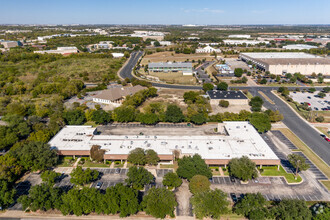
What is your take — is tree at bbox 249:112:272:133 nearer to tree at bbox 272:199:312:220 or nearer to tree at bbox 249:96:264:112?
tree at bbox 249:96:264:112

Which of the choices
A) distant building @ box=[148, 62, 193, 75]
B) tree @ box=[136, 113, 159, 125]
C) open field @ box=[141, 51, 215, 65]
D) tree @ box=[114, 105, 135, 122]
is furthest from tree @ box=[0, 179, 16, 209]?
open field @ box=[141, 51, 215, 65]

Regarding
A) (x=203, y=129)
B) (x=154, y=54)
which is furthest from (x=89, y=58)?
(x=203, y=129)

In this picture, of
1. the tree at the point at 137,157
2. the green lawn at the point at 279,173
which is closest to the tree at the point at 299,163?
the green lawn at the point at 279,173

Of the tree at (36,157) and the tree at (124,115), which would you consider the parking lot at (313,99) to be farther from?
the tree at (36,157)

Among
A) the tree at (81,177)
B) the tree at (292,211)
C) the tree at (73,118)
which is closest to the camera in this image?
the tree at (292,211)

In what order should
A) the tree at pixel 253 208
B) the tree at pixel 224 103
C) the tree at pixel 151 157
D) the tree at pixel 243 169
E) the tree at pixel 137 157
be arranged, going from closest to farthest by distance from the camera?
the tree at pixel 253 208
the tree at pixel 243 169
the tree at pixel 137 157
the tree at pixel 151 157
the tree at pixel 224 103
